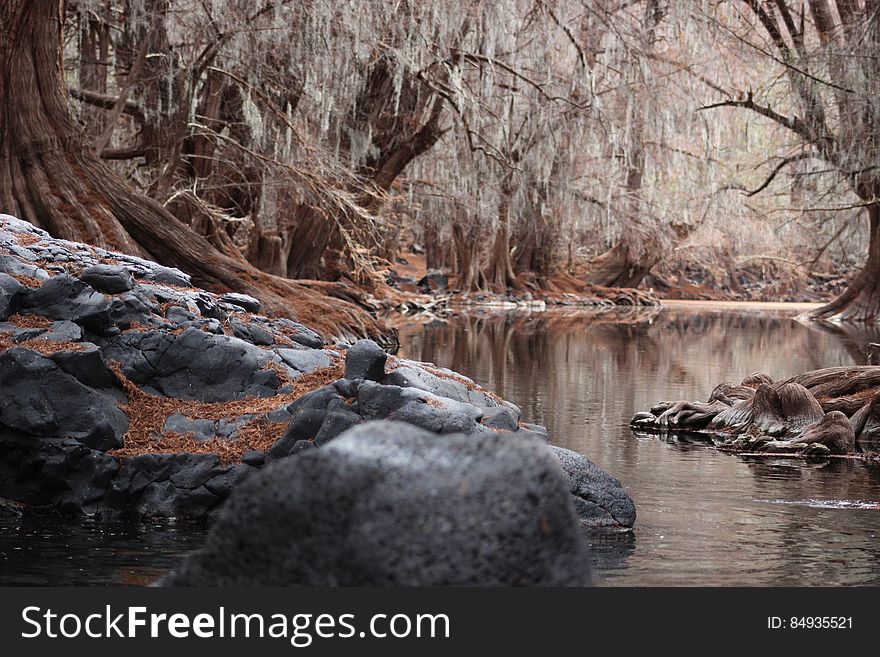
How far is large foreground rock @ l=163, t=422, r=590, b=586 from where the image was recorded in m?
3.59

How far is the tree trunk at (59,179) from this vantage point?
14688 millimetres

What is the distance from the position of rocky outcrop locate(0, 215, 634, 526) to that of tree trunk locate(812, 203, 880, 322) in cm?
2834

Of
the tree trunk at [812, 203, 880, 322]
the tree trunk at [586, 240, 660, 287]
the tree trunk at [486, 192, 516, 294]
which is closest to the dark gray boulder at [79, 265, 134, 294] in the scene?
the tree trunk at [812, 203, 880, 322]

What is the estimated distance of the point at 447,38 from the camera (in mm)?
21750

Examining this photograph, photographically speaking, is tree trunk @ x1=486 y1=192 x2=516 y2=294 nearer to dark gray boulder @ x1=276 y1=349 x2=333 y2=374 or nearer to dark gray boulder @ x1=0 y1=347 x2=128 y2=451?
dark gray boulder @ x1=276 y1=349 x2=333 y2=374

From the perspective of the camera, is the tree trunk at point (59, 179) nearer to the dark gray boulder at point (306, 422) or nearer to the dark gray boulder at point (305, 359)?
the dark gray boulder at point (305, 359)

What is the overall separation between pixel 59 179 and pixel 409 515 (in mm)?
12616

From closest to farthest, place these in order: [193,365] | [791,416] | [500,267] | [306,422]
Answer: [306,422] → [193,365] → [791,416] → [500,267]

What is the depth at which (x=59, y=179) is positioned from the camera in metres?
15.0

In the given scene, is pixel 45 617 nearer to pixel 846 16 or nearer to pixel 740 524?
pixel 740 524

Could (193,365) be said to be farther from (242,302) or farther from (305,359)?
(242,302)

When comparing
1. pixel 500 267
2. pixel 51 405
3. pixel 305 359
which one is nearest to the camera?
pixel 51 405

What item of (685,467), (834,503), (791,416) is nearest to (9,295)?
(685,467)

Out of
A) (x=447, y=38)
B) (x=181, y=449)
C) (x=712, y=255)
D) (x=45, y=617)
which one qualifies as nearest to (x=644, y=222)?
(x=712, y=255)
